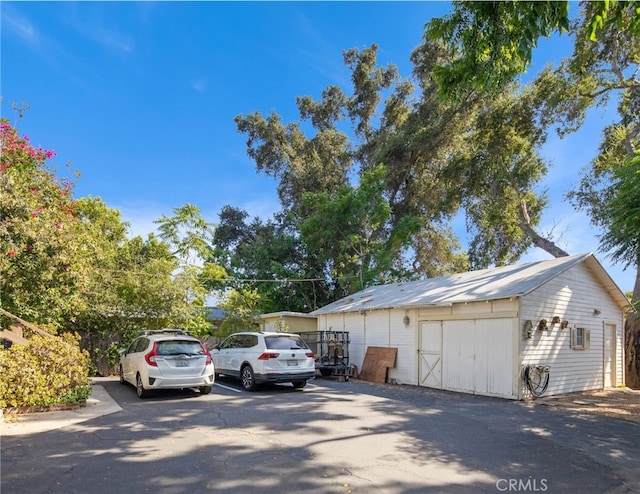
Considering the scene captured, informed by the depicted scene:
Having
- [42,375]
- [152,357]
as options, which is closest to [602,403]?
[152,357]

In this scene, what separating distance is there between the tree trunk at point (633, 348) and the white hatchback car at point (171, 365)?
16687 mm

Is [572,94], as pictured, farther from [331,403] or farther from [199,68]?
[331,403]

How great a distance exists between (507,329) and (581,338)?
3.89 metres

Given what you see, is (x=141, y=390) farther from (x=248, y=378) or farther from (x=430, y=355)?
(x=430, y=355)

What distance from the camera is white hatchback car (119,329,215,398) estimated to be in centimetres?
1052

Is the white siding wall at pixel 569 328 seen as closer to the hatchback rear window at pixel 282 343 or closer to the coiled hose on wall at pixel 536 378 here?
the coiled hose on wall at pixel 536 378

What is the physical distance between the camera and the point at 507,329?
40.8 ft

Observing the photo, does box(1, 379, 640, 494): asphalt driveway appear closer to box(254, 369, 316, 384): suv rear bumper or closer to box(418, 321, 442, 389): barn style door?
box(254, 369, 316, 384): suv rear bumper

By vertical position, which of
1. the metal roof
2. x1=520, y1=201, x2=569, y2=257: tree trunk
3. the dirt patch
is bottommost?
the dirt patch

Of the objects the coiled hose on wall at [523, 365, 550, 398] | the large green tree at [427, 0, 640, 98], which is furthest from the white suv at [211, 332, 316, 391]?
the large green tree at [427, 0, 640, 98]

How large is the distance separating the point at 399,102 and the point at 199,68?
69.2ft

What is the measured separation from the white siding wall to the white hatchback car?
27.1 feet

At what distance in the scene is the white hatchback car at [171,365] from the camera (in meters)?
10.5

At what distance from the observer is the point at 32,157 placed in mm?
10922
